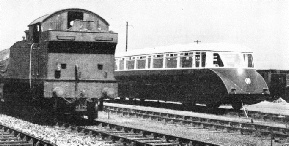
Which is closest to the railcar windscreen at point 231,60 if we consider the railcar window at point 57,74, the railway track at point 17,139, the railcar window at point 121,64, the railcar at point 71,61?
the railcar at point 71,61

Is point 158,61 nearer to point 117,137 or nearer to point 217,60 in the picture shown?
point 217,60

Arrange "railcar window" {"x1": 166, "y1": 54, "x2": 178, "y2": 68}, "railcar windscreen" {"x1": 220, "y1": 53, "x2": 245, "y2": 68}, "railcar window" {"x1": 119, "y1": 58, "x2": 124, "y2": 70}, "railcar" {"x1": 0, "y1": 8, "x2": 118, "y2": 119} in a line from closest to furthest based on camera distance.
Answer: "railcar" {"x1": 0, "y1": 8, "x2": 118, "y2": 119}, "railcar windscreen" {"x1": 220, "y1": 53, "x2": 245, "y2": 68}, "railcar window" {"x1": 166, "y1": 54, "x2": 178, "y2": 68}, "railcar window" {"x1": 119, "y1": 58, "x2": 124, "y2": 70}

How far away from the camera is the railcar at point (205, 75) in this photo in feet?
65.2

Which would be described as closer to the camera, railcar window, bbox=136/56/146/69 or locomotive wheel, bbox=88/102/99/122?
locomotive wheel, bbox=88/102/99/122

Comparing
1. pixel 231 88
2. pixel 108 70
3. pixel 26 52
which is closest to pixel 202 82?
pixel 231 88

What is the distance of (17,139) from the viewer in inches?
463

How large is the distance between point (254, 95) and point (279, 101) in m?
11.7

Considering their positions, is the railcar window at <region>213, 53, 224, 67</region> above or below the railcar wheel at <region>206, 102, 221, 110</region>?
above

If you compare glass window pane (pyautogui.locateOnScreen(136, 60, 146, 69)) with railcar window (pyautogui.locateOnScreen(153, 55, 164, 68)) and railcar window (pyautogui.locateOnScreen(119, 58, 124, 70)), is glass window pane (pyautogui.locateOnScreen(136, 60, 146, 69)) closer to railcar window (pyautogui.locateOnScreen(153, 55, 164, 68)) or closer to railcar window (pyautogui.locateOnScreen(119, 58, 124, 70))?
railcar window (pyautogui.locateOnScreen(153, 55, 164, 68))

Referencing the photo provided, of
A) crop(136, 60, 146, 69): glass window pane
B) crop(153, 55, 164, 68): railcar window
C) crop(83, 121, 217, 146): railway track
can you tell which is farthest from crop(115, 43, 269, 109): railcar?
crop(83, 121, 217, 146): railway track

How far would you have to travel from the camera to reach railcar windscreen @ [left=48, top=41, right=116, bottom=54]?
→ 14.7m

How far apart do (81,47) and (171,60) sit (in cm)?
833

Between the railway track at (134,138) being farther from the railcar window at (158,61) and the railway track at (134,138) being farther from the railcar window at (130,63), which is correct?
the railcar window at (130,63)

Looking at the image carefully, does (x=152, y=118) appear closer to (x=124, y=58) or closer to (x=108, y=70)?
(x=108, y=70)
